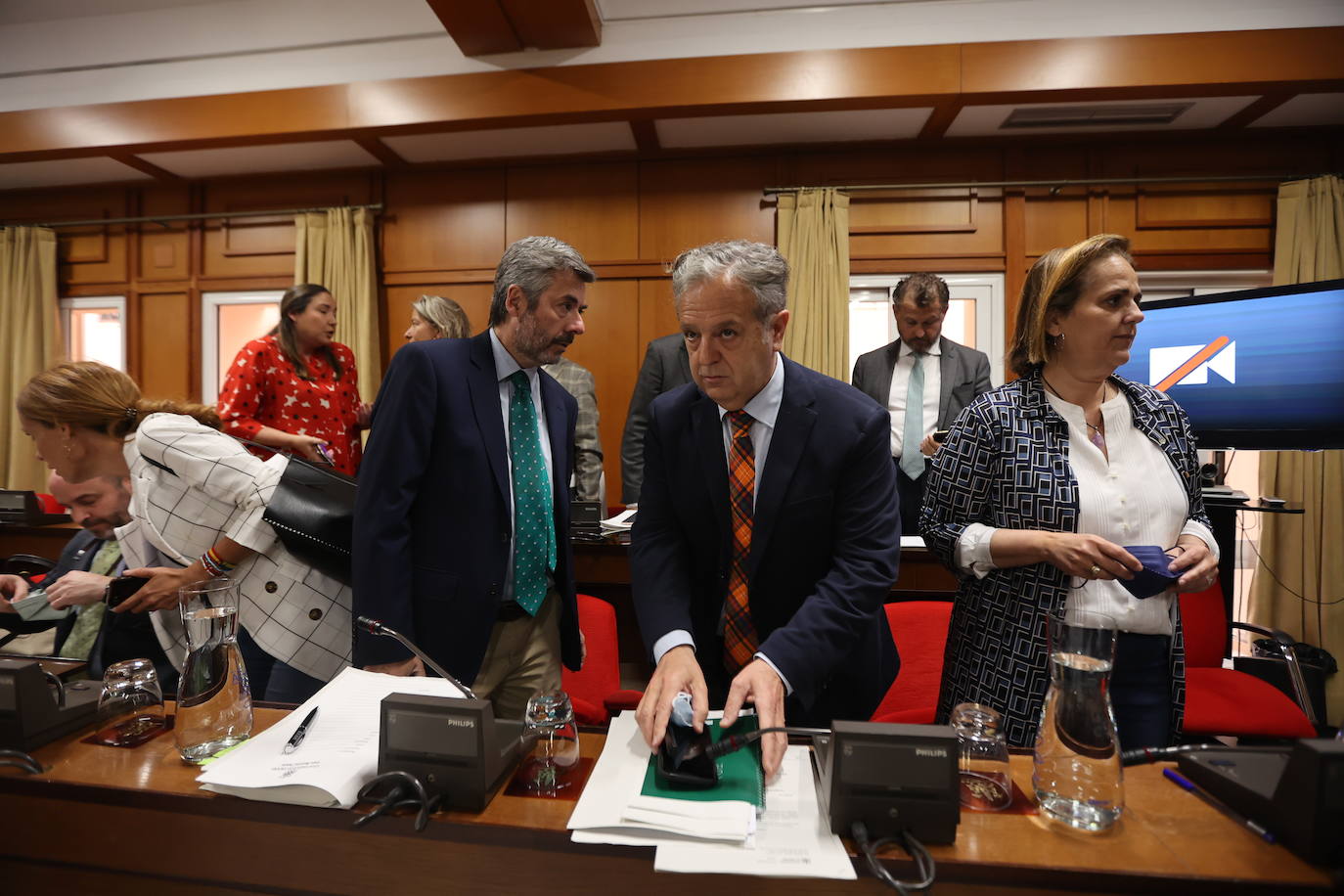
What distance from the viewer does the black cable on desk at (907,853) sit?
2.43 ft

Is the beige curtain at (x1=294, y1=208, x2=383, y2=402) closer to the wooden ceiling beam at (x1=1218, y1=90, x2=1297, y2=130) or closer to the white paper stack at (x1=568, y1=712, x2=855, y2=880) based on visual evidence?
the white paper stack at (x1=568, y1=712, x2=855, y2=880)

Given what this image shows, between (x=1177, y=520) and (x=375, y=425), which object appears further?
(x=375, y=425)

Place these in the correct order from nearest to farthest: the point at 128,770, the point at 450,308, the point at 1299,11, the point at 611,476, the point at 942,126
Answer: the point at 128,770 < the point at 450,308 < the point at 1299,11 < the point at 942,126 < the point at 611,476

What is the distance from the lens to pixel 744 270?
1.17 metres

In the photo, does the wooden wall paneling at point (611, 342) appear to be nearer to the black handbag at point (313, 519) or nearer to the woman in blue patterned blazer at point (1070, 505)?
the black handbag at point (313, 519)

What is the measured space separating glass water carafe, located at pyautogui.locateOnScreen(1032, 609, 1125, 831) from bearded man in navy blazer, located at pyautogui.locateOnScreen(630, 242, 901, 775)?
35cm

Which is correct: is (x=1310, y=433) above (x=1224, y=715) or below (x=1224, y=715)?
above

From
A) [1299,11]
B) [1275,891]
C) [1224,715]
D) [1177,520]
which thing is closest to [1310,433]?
[1224,715]

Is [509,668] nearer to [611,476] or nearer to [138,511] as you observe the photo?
[138,511]

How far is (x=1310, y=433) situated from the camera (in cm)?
265

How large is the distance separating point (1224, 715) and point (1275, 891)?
1521 mm

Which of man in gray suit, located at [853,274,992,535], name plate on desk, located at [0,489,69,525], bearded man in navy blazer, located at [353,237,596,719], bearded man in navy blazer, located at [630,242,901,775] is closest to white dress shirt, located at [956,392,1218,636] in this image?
bearded man in navy blazer, located at [630,242,901,775]

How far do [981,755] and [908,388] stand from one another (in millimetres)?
2913

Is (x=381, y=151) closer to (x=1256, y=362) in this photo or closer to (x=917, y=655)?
(x=917, y=655)
